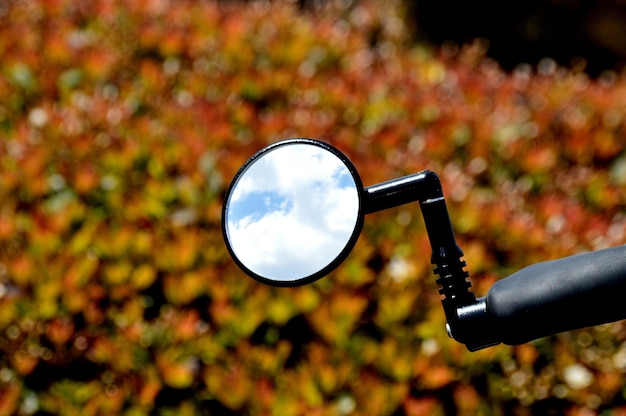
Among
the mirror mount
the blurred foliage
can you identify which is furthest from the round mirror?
the blurred foliage

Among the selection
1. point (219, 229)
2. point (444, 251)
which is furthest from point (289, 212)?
point (219, 229)

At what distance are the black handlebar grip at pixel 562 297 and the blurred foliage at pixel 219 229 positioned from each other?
4.27ft

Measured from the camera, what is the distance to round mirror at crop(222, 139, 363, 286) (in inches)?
48.4

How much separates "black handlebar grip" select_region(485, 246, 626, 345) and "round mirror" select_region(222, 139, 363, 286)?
29 centimetres

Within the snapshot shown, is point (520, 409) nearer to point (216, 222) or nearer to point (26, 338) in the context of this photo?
point (216, 222)

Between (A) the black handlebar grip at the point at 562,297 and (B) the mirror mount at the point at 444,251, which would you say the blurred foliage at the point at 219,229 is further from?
(A) the black handlebar grip at the point at 562,297

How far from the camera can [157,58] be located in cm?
416

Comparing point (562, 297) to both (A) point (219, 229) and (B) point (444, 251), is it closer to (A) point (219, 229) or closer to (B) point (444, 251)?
(B) point (444, 251)

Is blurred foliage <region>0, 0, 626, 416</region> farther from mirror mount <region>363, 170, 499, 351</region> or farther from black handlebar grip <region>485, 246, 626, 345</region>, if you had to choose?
black handlebar grip <region>485, 246, 626, 345</region>

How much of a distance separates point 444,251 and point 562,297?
224 millimetres

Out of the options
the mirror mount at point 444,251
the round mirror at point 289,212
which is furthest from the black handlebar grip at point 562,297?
the round mirror at point 289,212

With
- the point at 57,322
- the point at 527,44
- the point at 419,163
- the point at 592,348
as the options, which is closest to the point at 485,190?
the point at 419,163

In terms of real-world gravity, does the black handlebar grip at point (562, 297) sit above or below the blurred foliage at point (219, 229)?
below

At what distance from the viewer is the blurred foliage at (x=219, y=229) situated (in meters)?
2.36
